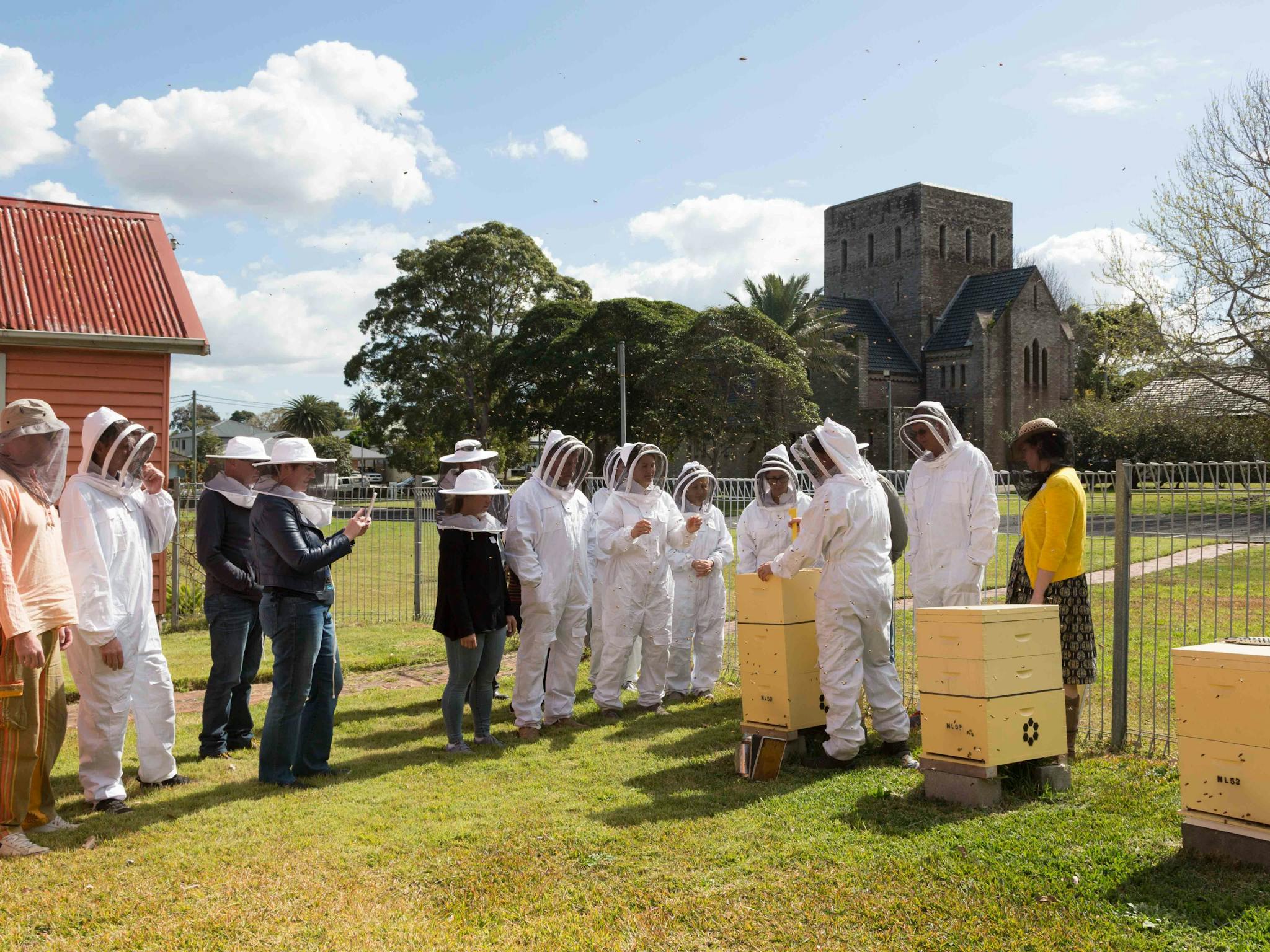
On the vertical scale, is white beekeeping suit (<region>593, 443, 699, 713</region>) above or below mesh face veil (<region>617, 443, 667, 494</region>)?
below

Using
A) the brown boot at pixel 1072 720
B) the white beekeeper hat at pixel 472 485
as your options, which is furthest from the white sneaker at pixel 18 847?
the brown boot at pixel 1072 720

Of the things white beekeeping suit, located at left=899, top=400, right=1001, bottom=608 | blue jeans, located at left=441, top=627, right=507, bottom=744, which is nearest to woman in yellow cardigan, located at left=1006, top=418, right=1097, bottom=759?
white beekeeping suit, located at left=899, top=400, right=1001, bottom=608

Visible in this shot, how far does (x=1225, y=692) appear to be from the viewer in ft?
15.2

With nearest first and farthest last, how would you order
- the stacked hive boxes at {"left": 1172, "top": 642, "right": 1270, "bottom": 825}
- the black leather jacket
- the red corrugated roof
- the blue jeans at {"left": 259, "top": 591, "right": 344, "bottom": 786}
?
1. the stacked hive boxes at {"left": 1172, "top": 642, "right": 1270, "bottom": 825}
2. the black leather jacket
3. the blue jeans at {"left": 259, "top": 591, "right": 344, "bottom": 786}
4. the red corrugated roof

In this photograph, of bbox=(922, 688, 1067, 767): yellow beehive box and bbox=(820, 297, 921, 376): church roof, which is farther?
bbox=(820, 297, 921, 376): church roof

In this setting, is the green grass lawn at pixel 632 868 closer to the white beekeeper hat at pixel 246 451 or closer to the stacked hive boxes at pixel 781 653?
the stacked hive boxes at pixel 781 653

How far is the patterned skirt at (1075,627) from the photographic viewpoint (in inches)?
252

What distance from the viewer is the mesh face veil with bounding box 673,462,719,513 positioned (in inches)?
350

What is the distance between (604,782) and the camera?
21.0 ft

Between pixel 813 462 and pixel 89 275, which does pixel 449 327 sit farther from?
pixel 813 462

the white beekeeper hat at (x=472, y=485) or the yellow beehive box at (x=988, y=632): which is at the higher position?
the white beekeeper hat at (x=472, y=485)

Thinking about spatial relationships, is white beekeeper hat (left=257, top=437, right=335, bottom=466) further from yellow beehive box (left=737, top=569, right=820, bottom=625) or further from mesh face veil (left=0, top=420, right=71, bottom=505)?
yellow beehive box (left=737, top=569, right=820, bottom=625)

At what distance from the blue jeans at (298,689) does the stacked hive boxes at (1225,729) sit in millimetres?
4983

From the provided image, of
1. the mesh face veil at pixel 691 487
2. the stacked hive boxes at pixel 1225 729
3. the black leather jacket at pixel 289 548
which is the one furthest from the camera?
the mesh face veil at pixel 691 487
